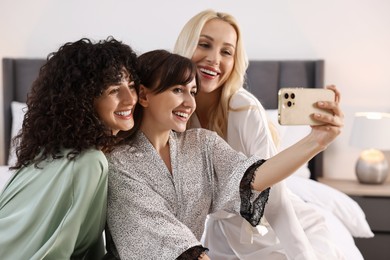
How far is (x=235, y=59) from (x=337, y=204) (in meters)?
1.38

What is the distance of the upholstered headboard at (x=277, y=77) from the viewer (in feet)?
12.7

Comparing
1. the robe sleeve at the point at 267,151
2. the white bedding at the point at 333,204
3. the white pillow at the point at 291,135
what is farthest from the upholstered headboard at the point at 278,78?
the robe sleeve at the point at 267,151

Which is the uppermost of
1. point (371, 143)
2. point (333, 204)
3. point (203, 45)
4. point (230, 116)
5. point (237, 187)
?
point (203, 45)

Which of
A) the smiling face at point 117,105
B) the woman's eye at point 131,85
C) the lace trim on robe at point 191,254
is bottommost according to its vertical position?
the lace trim on robe at point 191,254

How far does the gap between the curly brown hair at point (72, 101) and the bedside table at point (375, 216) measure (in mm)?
2343

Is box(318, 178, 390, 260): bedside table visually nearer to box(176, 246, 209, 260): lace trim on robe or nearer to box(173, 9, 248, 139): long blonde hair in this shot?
box(173, 9, 248, 139): long blonde hair

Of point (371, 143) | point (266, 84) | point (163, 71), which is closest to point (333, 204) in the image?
point (371, 143)

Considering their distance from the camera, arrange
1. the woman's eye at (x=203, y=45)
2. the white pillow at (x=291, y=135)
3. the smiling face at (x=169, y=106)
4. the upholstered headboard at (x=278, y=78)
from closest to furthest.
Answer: the smiling face at (x=169, y=106)
the woman's eye at (x=203, y=45)
the white pillow at (x=291, y=135)
the upholstered headboard at (x=278, y=78)

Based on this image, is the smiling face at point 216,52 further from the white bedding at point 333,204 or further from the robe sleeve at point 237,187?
the white bedding at point 333,204

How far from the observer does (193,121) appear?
1.97 metres

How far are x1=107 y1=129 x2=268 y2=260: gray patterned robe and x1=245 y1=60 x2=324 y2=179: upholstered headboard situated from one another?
2278 millimetres

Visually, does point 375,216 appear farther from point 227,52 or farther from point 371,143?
point 227,52

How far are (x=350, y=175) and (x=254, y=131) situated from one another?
89.7 inches

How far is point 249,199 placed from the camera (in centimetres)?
153
